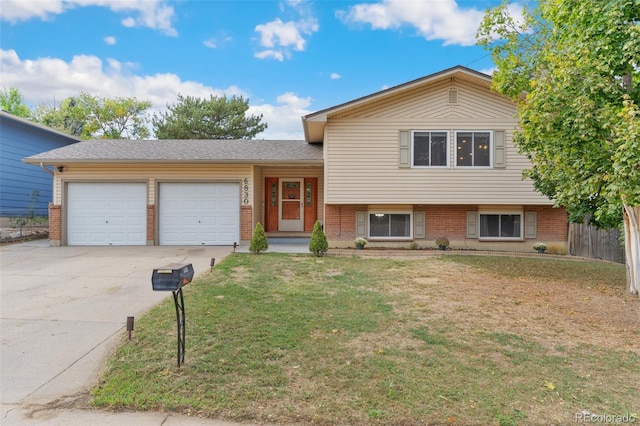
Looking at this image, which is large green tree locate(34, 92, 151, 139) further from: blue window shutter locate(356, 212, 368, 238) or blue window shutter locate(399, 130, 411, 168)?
blue window shutter locate(399, 130, 411, 168)

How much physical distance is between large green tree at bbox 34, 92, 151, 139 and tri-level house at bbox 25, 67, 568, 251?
2186 centimetres

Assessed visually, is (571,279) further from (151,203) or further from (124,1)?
(124,1)

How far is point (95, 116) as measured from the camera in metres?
30.5

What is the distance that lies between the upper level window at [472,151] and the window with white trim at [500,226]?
178 cm

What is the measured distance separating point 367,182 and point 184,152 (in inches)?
258

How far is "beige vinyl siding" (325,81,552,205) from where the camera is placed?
34.8 ft

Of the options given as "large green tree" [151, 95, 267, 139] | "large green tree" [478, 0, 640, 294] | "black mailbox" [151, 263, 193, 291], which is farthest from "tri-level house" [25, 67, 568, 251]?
"large green tree" [151, 95, 267, 139]

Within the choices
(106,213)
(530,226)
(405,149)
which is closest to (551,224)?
(530,226)

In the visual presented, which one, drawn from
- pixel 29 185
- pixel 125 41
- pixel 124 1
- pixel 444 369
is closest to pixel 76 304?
pixel 444 369

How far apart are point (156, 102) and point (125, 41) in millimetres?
14675

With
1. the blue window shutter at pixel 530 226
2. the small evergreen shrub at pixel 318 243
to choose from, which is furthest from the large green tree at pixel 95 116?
the blue window shutter at pixel 530 226

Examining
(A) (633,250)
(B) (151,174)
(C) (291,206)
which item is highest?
(B) (151,174)

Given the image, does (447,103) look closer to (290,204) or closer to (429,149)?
(429,149)

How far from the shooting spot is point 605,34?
212 inches
